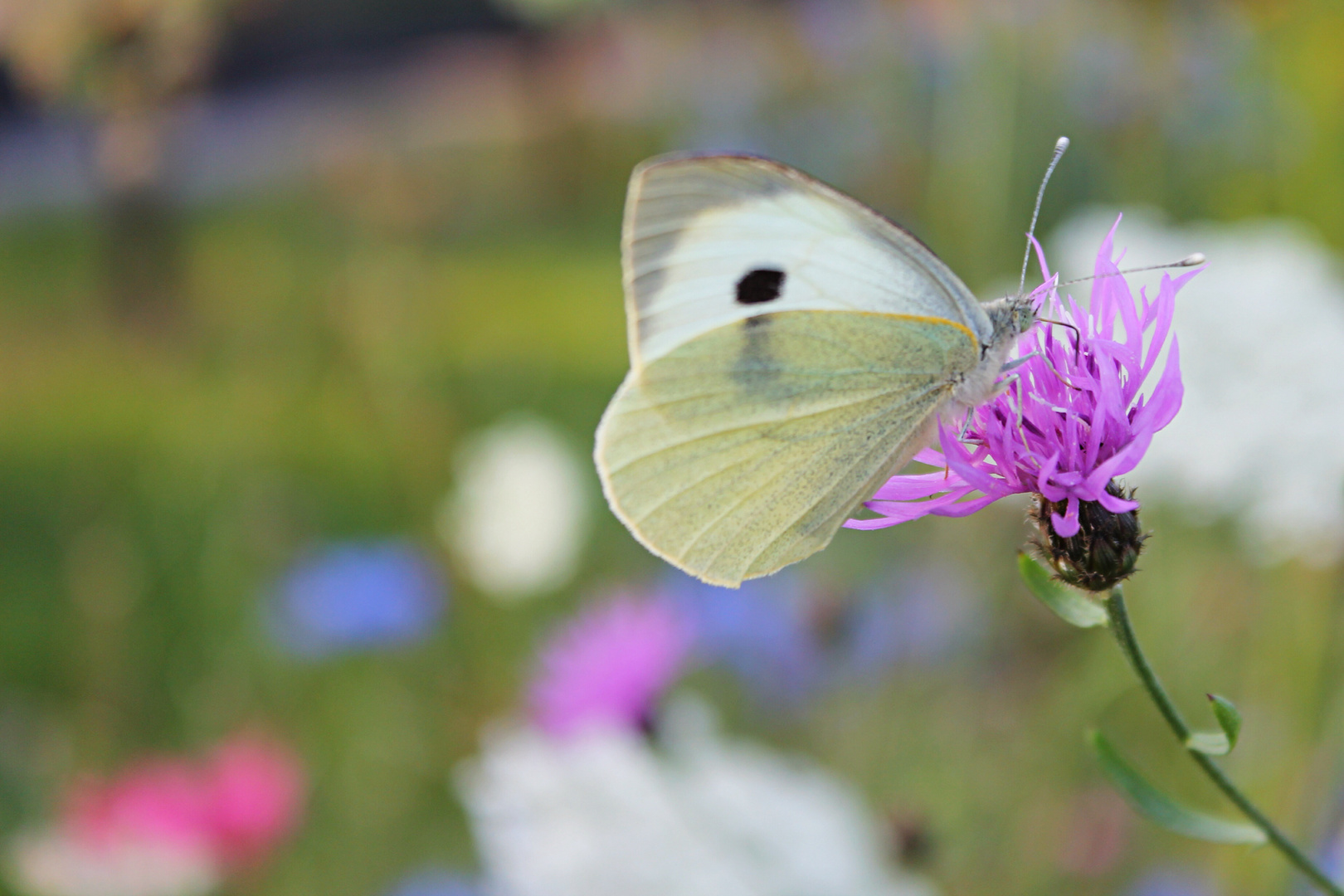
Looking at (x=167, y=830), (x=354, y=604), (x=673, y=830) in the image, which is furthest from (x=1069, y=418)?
(x=354, y=604)

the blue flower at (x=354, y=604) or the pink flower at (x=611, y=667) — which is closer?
the pink flower at (x=611, y=667)

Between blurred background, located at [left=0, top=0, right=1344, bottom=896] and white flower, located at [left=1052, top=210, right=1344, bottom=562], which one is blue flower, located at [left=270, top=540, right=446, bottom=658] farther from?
white flower, located at [left=1052, top=210, right=1344, bottom=562]

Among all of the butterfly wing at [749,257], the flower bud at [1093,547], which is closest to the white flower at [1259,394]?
the butterfly wing at [749,257]

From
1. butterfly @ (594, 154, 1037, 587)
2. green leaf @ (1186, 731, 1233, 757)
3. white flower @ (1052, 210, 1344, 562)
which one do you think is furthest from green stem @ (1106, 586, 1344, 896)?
white flower @ (1052, 210, 1344, 562)

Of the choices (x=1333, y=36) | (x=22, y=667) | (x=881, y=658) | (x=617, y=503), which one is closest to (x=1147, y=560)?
(x=881, y=658)

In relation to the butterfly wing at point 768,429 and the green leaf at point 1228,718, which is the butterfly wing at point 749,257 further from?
the green leaf at point 1228,718

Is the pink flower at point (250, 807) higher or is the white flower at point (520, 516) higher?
the pink flower at point (250, 807)
